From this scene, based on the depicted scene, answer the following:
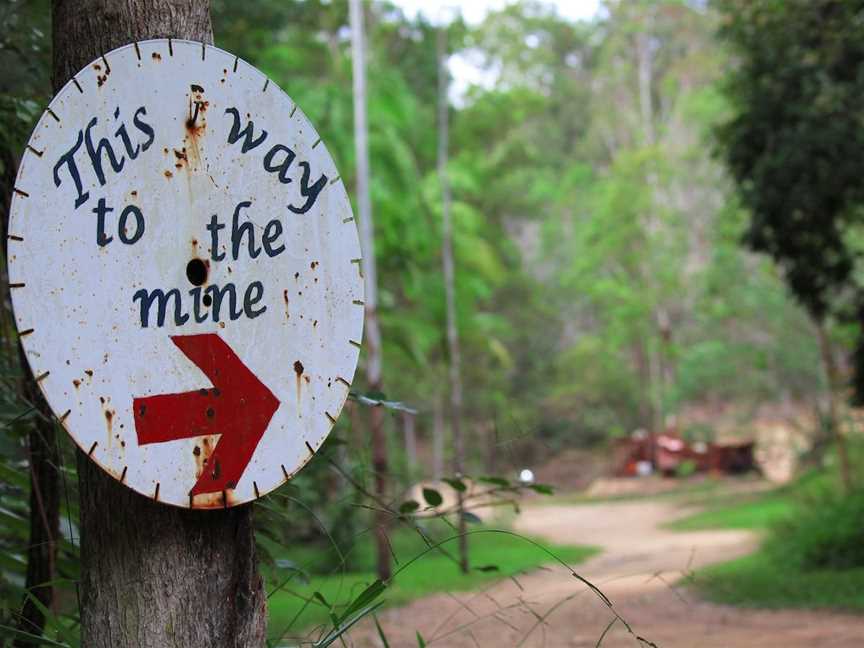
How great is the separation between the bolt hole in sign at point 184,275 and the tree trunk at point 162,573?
0.22 feet

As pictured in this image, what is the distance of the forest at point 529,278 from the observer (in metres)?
2.97

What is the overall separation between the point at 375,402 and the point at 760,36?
11.6 m

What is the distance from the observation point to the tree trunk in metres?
1.76

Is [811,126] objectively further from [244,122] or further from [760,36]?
[244,122]

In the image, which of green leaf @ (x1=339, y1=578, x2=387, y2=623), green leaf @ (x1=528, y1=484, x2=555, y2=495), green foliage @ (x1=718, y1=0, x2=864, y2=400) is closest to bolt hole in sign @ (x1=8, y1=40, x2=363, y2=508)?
green leaf @ (x1=339, y1=578, x2=387, y2=623)

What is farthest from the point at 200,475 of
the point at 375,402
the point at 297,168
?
the point at 375,402

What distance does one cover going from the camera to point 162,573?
5.77 feet

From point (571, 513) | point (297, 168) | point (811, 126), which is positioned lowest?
point (571, 513)

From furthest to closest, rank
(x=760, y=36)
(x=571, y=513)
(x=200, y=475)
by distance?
(x=571, y=513)
(x=760, y=36)
(x=200, y=475)

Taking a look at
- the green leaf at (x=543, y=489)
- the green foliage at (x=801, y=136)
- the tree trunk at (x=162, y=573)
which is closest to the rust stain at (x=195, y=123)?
the tree trunk at (x=162, y=573)

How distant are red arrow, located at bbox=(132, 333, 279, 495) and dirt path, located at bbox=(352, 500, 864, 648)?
878 mm

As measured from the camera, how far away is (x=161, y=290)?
1.78 m

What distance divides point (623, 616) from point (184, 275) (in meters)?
7.78

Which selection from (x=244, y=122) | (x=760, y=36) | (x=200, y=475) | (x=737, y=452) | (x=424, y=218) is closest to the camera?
(x=200, y=475)
